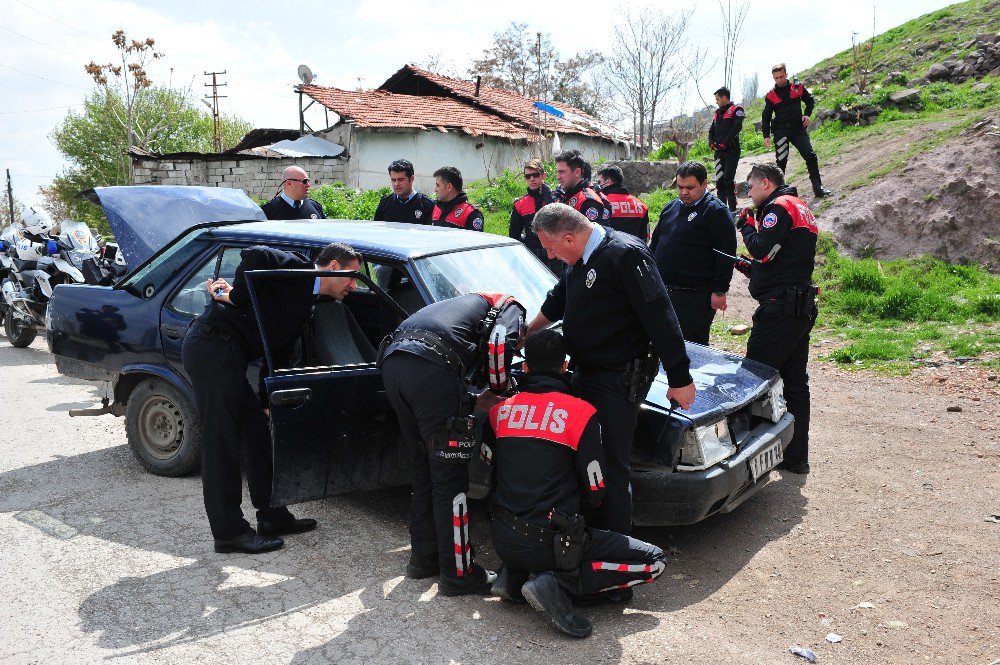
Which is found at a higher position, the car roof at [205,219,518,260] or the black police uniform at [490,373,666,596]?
the car roof at [205,219,518,260]

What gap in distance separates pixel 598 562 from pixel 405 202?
5.08 m

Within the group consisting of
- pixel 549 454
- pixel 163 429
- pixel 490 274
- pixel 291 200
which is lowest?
pixel 163 429

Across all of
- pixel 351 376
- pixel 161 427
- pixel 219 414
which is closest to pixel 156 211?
pixel 161 427

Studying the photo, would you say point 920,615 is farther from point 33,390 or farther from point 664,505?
point 33,390

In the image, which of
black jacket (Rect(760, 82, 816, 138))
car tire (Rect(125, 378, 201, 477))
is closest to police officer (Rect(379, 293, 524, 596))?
car tire (Rect(125, 378, 201, 477))

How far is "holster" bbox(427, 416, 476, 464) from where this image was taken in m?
3.55

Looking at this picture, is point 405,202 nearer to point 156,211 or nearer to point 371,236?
point 156,211

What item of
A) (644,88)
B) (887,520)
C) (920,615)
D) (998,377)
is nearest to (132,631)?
(920,615)

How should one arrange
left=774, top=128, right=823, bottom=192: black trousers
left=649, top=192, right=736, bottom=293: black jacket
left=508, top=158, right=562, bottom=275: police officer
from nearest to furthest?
1. left=649, top=192, right=736, bottom=293: black jacket
2. left=508, top=158, right=562, bottom=275: police officer
3. left=774, top=128, right=823, bottom=192: black trousers

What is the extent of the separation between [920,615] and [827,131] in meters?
13.6

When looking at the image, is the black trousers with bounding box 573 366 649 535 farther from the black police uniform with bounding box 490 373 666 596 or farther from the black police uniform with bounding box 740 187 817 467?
the black police uniform with bounding box 740 187 817 467

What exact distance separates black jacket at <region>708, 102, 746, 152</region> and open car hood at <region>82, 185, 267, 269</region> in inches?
289

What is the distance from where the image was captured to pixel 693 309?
227 inches

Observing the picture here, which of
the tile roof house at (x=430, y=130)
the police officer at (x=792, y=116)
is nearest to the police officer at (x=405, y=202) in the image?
the police officer at (x=792, y=116)
